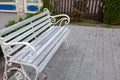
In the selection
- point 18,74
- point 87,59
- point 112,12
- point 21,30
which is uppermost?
point 112,12

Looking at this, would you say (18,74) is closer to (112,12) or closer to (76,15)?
(76,15)

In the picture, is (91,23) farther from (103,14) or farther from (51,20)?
(51,20)

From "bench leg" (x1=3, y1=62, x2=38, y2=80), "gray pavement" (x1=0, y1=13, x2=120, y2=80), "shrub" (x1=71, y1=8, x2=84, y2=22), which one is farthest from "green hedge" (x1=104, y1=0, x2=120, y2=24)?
"bench leg" (x1=3, y1=62, x2=38, y2=80)

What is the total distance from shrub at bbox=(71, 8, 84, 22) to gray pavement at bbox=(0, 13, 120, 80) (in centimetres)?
164

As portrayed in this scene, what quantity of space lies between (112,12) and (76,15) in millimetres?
1401

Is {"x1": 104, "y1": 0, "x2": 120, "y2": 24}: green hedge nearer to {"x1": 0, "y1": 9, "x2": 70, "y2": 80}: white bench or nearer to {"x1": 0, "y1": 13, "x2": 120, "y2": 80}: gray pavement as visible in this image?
{"x1": 0, "y1": 13, "x2": 120, "y2": 80}: gray pavement

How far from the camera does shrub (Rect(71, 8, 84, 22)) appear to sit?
25.1ft

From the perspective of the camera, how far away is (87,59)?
425 cm

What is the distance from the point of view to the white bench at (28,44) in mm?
2773

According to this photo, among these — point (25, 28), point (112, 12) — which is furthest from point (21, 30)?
point (112, 12)

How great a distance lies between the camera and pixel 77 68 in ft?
12.6

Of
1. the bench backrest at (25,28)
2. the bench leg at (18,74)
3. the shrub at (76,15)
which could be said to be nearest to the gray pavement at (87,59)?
the bench leg at (18,74)

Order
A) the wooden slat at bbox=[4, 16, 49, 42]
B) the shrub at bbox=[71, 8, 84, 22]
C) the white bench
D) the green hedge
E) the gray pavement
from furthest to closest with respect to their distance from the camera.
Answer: the shrub at bbox=[71, 8, 84, 22] < the green hedge < the gray pavement < the wooden slat at bbox=[4, 16, 49, 42] < the white bench

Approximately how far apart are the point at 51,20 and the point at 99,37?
68.3 inches
